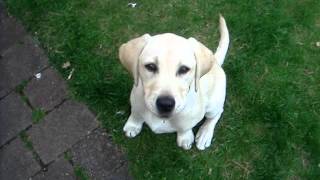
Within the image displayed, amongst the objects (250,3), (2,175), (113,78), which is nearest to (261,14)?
(250,3)

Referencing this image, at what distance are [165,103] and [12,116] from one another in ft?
6.53

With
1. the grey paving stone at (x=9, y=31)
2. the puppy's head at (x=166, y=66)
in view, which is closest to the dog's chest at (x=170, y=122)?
the puppy's head at (x=166, y=66)

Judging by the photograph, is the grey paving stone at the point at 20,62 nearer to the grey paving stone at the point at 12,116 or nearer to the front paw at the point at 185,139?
the grey paving stone at the point at 12,116

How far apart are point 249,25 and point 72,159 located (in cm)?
219

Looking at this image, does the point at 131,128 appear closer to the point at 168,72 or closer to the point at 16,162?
the point at 16,162

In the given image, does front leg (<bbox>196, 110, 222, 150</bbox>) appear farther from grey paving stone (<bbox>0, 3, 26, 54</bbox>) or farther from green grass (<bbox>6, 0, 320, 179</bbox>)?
grey paving stone (<bbox>0, 3, 26, 54</bbox>)

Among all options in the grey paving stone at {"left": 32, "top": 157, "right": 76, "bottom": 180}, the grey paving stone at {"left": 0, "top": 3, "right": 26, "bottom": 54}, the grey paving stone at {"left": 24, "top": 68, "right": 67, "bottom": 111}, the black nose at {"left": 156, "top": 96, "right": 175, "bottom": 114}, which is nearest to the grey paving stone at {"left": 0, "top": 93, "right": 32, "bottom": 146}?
the grey paving stone at {"left": 24, "top": 68, "right": 67, "bottom": 111}

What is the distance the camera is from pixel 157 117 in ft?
13.7

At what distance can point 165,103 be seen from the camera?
3.74 metres

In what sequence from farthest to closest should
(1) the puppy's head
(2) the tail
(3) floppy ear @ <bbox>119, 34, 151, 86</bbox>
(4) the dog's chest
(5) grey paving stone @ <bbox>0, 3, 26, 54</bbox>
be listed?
(5) grey paving stone @ <bbox>0, 3, 26, 54</bbox>
(2) the tail
(4) the dog's chest
(3) floppy ear @ <bbox>119, 34, 151, 86</bbox>
(1) the puppy's head

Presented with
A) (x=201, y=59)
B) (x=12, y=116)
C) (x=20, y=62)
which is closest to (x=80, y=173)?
(x=12, y=116)

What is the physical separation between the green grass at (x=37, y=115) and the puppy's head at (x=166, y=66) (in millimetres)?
1565

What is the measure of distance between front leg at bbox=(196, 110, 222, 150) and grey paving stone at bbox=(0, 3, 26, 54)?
6.70 ft

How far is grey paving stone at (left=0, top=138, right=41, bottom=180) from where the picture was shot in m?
4.91
